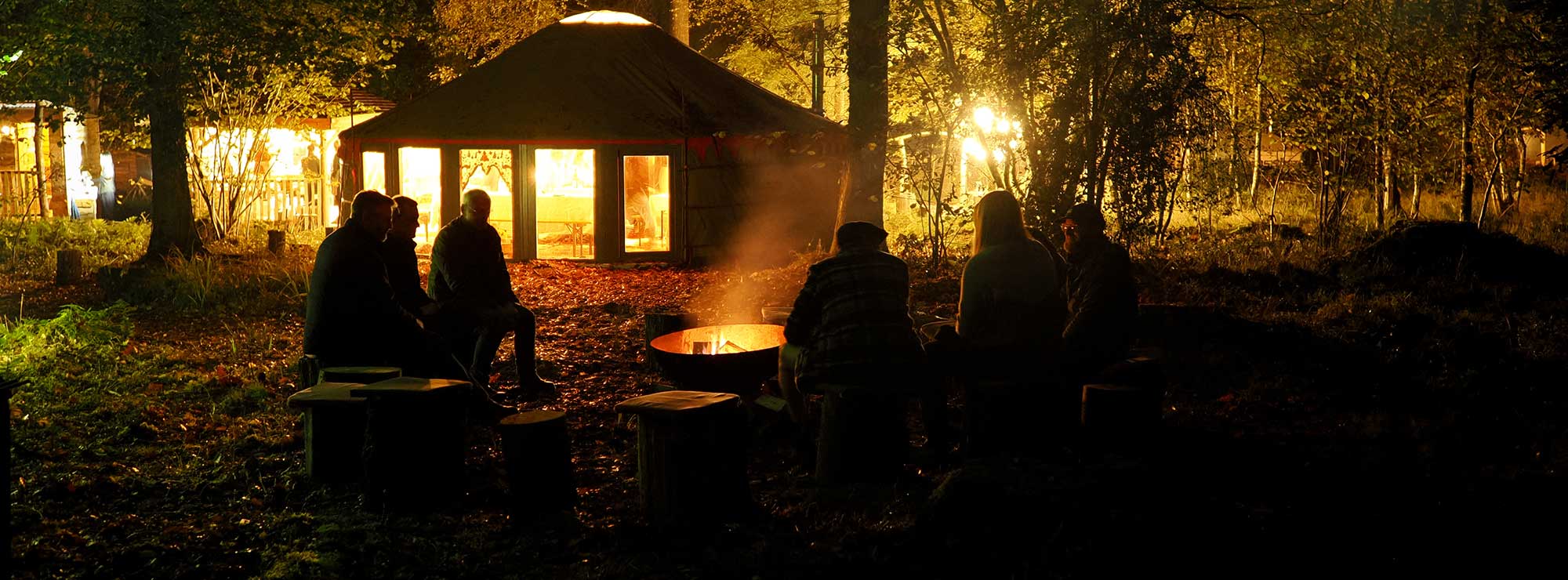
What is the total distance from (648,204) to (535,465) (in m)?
11.5

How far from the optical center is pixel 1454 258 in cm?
1119

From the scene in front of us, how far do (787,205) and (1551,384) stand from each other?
1034cm

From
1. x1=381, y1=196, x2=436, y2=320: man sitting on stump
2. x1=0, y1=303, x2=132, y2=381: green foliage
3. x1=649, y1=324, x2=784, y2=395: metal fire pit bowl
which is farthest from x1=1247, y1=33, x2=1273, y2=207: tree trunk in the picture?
x1=0, y1=303, x2=132, y2=381: green foliage

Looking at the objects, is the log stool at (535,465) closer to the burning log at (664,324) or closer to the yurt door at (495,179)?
the burning log at (664,324)

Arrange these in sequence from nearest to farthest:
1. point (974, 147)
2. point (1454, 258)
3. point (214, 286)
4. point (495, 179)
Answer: point (1454, 258)
point (214, 286)
point (974, 147)
point (495, 179)

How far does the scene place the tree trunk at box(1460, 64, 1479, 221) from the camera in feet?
44.7

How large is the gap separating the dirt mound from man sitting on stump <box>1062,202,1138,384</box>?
18.6 ft

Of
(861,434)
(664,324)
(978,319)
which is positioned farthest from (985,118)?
(861,434)

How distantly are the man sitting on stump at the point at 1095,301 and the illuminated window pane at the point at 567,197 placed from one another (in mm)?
11124

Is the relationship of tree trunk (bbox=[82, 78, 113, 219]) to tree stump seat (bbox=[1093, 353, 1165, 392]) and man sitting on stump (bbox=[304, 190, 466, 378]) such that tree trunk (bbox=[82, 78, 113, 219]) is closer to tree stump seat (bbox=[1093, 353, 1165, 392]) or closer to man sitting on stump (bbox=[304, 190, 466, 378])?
man sitting on stump (bbox=[304, 190, 466, 378])

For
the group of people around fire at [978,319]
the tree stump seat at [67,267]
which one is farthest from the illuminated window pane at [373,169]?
the group of people around fire at [978,319]

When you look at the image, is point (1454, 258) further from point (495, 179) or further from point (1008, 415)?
point (495, 179)

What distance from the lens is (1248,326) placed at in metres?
8.94

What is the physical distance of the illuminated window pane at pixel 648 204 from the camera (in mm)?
16516
